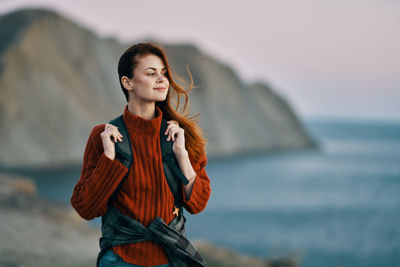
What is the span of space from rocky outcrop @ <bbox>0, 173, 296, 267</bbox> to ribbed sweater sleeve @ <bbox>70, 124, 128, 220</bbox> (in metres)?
6.19

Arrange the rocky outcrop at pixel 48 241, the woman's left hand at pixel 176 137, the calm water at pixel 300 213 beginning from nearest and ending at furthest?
1. the woman's left hand at pixel 176 137
2. the rocky outcrop at pixel 48 241
3. the calm water at pixel 300 213

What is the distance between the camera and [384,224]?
24703 mm

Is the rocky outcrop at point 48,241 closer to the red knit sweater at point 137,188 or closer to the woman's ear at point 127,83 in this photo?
the red knit sweater at point 137,188

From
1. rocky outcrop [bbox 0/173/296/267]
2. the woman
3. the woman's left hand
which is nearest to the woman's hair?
the woman

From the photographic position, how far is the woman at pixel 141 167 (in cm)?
237

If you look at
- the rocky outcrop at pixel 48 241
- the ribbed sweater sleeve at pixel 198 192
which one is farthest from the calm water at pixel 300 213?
the ribbed sweater sleeve at pixel 198 192

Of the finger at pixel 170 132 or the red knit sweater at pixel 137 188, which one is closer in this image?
the red knit sweater at pixel 137 188

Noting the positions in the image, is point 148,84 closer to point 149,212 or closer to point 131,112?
point 131,112

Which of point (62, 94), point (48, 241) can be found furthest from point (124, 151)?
point (62, 94)

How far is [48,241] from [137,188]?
9.81m

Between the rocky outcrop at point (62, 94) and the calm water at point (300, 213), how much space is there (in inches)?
168

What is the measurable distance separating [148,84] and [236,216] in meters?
23.3

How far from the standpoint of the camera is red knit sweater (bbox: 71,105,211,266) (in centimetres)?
236

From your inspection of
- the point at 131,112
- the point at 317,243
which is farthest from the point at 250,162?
the point at 131,112
